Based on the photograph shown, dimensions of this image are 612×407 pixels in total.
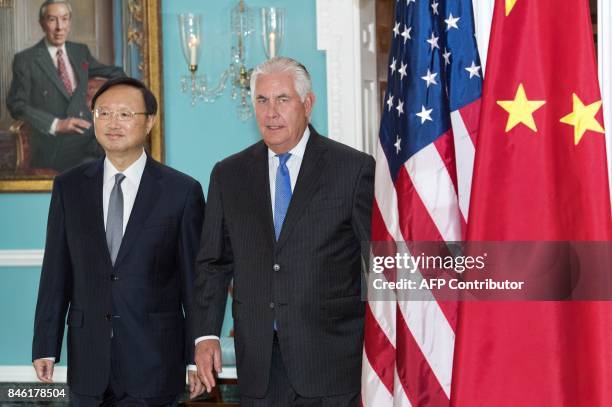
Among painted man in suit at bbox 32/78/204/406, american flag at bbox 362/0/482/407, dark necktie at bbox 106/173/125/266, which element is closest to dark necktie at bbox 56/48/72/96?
painted man in suit at bbox 32/78/204/406

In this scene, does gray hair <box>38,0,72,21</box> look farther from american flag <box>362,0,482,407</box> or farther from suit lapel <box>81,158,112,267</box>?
american flag <box>362,0,482,407</box>

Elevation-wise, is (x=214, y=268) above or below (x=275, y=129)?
below

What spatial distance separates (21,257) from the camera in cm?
682

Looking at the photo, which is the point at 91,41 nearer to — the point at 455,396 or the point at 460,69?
the point at 460,69

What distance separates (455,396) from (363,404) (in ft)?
1.84

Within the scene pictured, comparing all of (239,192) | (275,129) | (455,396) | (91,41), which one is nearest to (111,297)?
(239,192)

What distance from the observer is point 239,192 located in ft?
11.7

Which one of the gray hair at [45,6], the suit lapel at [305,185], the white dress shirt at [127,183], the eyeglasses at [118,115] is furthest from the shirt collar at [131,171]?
the gray hair at [45,6]

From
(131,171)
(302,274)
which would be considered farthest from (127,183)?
(302,274)

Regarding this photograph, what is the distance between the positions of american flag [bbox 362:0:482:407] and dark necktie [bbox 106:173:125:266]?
3.58 feet

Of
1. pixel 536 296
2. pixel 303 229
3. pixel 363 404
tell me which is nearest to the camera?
pixel 536 296

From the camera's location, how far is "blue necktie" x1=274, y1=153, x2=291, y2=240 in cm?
349

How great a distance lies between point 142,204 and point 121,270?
261mm

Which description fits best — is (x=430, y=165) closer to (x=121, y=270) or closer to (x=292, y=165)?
(x=292, y=165)
